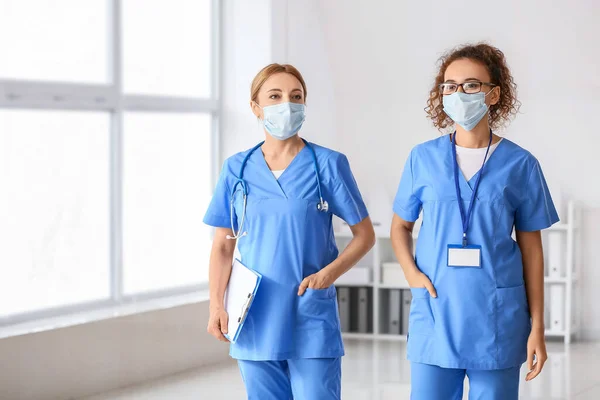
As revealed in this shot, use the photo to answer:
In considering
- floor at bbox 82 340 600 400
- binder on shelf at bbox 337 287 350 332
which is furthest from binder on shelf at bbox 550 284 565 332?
binder on shelf at bbox 337 287 350 332

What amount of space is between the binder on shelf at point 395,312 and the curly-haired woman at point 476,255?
315 cm

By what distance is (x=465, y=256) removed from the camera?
6.96 ft

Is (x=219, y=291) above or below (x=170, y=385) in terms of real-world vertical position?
above

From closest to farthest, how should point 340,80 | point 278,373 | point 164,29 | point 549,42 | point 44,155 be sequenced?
point 278,373
point 44,155
point 164,29
point 549,42
point 340,80

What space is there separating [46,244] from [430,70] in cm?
267

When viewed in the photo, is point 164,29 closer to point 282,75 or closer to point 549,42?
point 549,42

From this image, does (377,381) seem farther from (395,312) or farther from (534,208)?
(534,208)

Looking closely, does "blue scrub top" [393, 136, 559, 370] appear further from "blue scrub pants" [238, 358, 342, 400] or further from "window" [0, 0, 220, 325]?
"window" [0, 0, 220, 325]

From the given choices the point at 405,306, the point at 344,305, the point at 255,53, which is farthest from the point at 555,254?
the point at 255,53

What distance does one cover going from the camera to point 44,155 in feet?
13.5

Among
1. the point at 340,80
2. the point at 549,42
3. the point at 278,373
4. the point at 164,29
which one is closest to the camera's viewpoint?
the point at 278,373

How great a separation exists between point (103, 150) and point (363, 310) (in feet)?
6.24

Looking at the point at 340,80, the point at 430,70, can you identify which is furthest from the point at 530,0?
the point at 340,80

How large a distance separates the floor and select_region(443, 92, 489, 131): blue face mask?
2106mm
